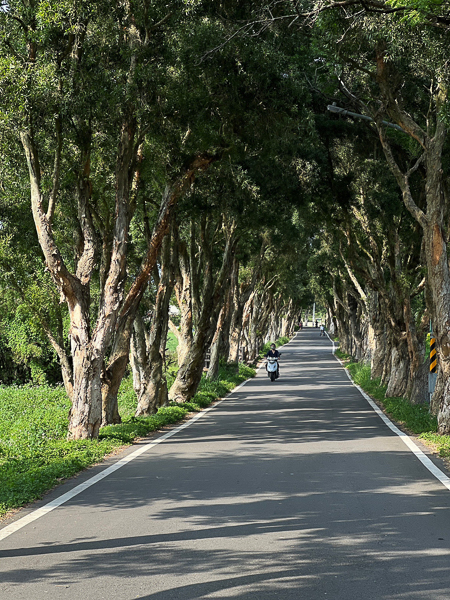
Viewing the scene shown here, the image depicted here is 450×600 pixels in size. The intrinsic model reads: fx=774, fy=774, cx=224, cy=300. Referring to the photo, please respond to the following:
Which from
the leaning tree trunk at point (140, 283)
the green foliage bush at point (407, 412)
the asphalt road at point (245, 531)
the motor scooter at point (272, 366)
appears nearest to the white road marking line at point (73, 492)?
the asphalt road at point (245, 531)

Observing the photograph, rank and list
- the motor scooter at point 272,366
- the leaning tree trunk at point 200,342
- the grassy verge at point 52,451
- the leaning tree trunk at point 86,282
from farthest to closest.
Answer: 1. the motor scooter at point 272,366
2. the leaning tree trunk at point 200,342
3. the leaning tree trunk at point 86,282
4. the grassy verge at point 52,451

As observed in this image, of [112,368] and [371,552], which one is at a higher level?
[112,368]

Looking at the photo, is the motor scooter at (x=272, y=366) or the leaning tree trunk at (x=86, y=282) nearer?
the leaning tree trunk at (x=86, y=282)

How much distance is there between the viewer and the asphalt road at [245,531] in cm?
512

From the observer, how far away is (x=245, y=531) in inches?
262

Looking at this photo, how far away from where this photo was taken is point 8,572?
5441mm

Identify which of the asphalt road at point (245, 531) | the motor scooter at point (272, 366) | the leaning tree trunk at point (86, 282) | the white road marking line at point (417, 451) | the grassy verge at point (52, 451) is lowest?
the white road marking line at point (417, 451)

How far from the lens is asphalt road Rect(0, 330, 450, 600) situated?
16.8 feet

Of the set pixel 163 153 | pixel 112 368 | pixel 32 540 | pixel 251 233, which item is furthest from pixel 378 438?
pixel 251 233

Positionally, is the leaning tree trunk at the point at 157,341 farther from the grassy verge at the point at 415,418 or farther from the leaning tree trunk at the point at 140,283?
the grassy verge at the point at 415,418

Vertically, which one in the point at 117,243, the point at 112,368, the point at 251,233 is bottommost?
the point at 112,368

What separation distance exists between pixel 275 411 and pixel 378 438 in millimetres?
5887

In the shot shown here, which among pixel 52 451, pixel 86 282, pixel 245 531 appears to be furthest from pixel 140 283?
pixel 245 531

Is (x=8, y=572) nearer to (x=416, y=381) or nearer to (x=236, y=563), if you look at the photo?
(x=236, y=563)
